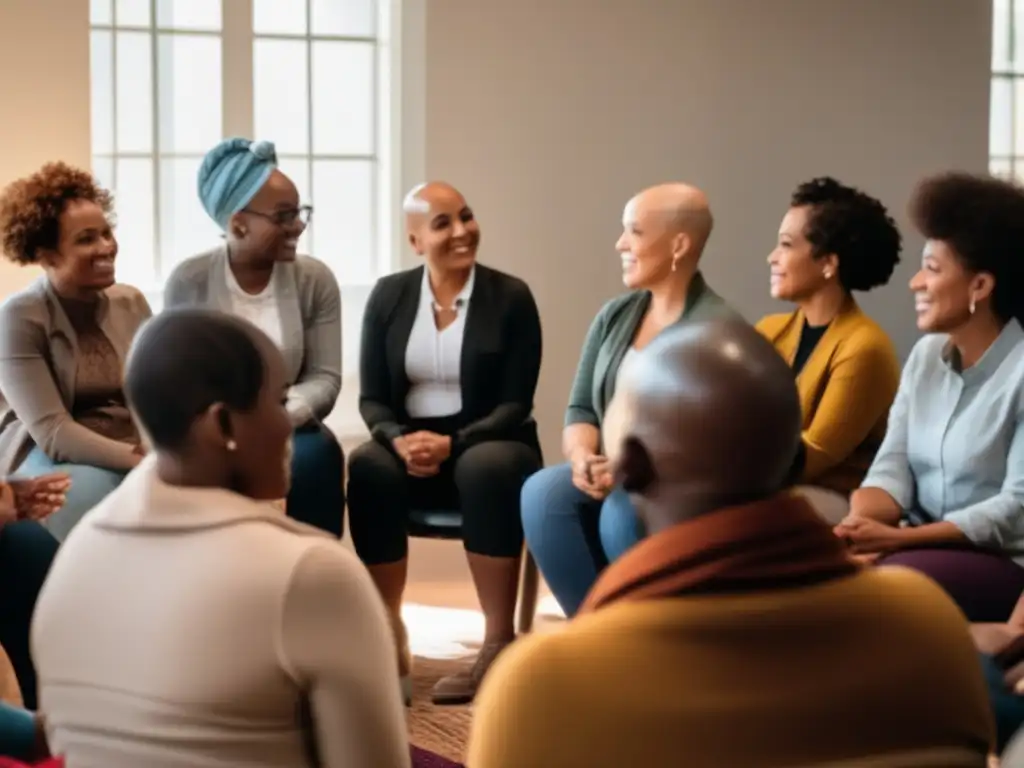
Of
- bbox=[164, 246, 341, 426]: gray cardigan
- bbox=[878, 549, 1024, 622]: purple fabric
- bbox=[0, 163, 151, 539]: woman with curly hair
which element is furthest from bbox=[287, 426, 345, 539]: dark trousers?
bbox=[878, 549, 1024, 622]: purple fabric

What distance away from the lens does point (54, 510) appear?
10.9ft

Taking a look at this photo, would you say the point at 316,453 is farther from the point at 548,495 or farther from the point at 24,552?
the point at 24,552

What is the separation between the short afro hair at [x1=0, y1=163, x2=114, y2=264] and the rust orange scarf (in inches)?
112

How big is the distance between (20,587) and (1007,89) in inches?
174

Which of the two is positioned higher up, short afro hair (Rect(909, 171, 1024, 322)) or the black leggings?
short afro hair (Rect(909, 171, 1024, 322))

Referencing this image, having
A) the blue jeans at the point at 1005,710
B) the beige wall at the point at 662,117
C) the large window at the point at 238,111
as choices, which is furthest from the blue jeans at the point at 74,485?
the blue jeans at the point at 1005,710

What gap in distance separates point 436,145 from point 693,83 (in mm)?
918

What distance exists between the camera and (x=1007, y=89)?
20.0 feet

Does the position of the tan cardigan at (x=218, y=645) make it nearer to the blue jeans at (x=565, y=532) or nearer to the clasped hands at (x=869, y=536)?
the clasped hands at (x=869, y=536)

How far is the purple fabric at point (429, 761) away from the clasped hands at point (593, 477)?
802 millimetres

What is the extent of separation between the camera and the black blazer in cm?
402

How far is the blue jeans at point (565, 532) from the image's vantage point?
3.76 metres

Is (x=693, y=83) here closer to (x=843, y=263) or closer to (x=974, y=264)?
(x=843, y=263)

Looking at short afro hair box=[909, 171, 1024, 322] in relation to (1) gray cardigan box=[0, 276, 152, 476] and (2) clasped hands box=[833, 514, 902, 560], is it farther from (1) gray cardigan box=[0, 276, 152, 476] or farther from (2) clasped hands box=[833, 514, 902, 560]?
(1) gray cardigan box=[0, 276, 152, 476]
